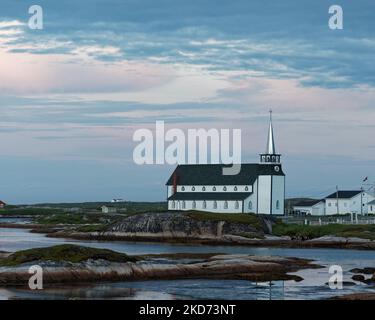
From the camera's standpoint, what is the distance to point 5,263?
4900cm

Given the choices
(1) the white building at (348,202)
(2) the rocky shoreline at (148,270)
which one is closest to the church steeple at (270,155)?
(1) the white building at (348,202)

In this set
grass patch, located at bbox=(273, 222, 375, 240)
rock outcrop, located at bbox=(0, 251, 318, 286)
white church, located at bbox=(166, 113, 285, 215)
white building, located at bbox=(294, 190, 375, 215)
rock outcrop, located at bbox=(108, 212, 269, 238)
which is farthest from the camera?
white building, located at bbox=(294, 190, 375, 215)

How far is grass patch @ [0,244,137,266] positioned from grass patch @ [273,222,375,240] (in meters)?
44.3

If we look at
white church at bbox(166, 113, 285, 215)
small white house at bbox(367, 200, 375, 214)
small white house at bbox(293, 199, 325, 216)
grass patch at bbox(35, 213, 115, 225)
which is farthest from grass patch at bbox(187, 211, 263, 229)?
small white house at bbox(293, 199, 325, 216)

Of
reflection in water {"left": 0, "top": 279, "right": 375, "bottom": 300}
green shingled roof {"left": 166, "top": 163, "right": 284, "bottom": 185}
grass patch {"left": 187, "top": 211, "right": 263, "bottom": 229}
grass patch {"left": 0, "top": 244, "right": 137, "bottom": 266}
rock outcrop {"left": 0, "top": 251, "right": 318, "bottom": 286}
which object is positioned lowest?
reflection in water {"left": 0, "top": 279, "right": 375, "bottom": 300}

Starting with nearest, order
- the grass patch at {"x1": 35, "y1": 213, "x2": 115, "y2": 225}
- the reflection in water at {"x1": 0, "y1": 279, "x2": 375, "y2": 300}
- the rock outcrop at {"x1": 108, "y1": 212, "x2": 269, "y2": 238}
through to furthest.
→ the reflection in water at {"x1": 0, "y1": 279, "x2": 375, "y2": 300} → the rock outcrop at {"x1": 108, "y1": 212, "x2": 269, "y2": 238} → the grass patch at {"x1": 35, "y1": 213, "x2": 115, "y2": 225}

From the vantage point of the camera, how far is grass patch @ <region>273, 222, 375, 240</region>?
91.5 metres

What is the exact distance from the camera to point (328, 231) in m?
95.8

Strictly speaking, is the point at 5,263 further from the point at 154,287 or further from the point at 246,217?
the point at 246,217

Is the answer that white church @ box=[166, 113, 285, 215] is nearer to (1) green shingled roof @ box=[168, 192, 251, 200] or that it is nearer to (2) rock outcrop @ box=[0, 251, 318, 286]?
(1) green shingled roof @ box=[168, 192, 251, 200]

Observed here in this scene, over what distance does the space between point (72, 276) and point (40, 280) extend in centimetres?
215
